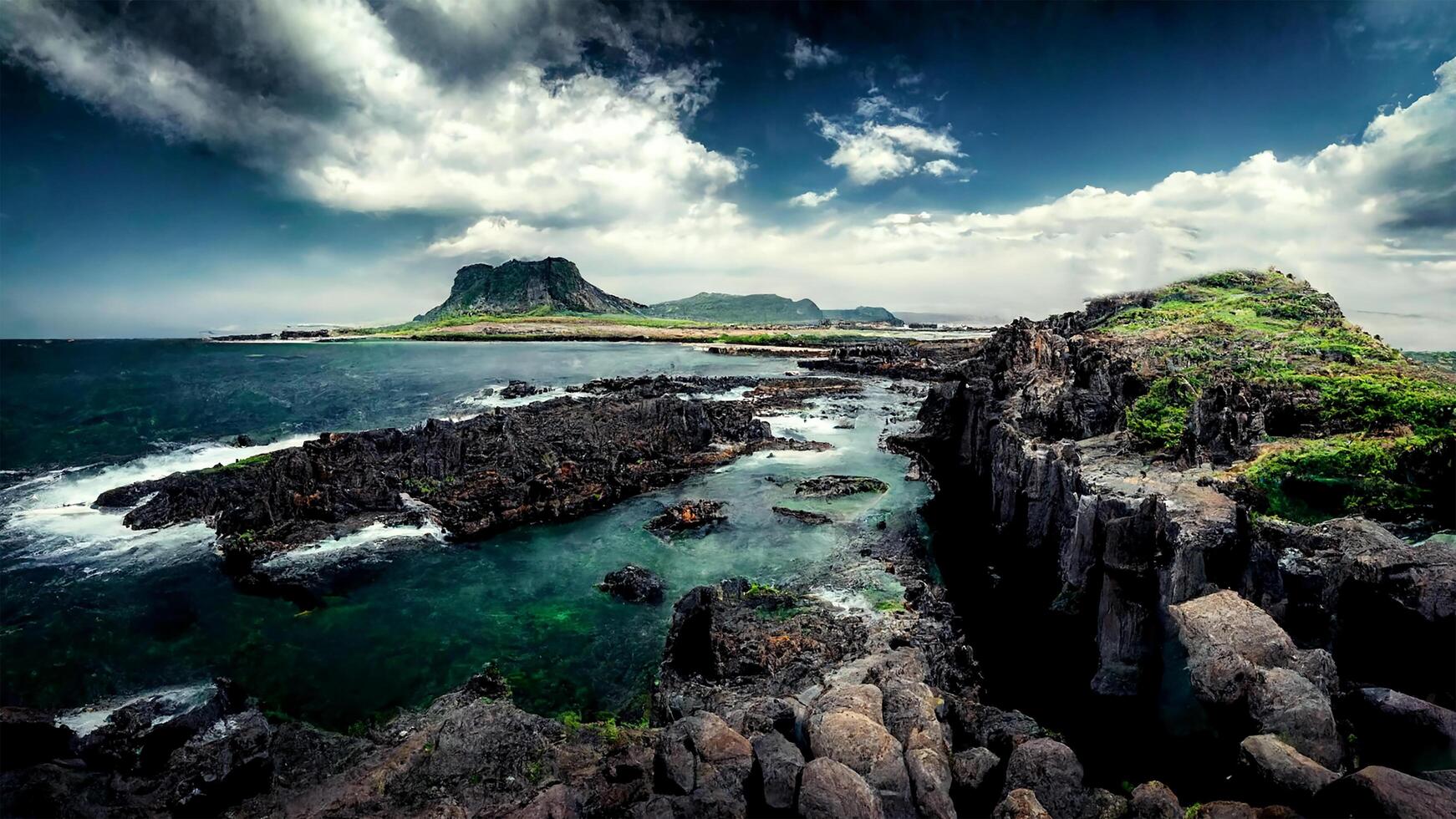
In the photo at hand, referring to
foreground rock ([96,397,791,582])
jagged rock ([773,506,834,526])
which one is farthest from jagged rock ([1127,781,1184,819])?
foreground rock ([96,397,791,582])

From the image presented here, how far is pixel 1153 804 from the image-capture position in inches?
308

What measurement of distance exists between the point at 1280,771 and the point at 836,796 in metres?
5.57

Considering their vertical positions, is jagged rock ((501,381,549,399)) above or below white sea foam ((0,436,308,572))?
above

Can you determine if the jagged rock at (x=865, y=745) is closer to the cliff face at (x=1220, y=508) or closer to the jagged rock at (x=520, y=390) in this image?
the cliff face at (x=1220, y=508)

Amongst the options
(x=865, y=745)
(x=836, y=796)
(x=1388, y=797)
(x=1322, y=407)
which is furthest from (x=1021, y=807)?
(x=1322, y=407)

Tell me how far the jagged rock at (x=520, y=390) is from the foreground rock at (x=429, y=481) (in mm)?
23785

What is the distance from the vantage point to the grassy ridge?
41.9ft

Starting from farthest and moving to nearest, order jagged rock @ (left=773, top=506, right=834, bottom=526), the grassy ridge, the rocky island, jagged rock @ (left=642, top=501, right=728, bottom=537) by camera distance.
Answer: jagged rock @ (left=773, top=506, right=834, bottom=526) < jagged rock @ (left=642, top=501, right=728, bottom=537) < the grassy ridge < the rocky island

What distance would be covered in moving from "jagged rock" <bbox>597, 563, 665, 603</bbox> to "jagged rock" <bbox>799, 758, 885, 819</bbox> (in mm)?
11927

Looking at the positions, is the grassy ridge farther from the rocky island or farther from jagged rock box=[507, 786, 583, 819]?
jagged rock box=[507, 786, 583, 819]

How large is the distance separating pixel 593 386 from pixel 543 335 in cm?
9367

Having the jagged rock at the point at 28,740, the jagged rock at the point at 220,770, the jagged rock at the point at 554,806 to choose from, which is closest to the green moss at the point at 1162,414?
the jagged rock at the point at 554,806

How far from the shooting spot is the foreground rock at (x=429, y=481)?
2377 centimetres

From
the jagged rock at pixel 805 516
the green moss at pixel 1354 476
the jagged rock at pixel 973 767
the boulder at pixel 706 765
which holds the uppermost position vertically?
the green moss at pixel 1354 476
